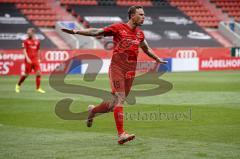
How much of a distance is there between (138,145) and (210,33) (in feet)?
130

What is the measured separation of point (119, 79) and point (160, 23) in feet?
122

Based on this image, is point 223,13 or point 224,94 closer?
point 224,94

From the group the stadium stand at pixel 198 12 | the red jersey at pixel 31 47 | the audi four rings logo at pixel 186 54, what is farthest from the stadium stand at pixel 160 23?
the red jersey at pixel 31 47

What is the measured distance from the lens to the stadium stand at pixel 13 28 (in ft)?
130

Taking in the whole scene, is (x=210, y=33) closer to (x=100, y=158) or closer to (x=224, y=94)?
(x=224, y=94)

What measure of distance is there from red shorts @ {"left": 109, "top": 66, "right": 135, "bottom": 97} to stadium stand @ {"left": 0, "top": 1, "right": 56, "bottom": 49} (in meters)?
29.0

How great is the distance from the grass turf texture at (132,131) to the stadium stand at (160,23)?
25512 millimetres

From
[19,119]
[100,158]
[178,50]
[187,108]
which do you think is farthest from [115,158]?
[178,50]

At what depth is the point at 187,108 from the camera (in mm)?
16078

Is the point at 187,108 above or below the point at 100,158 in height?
below

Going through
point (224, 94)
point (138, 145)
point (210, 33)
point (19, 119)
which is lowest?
point (210, 33)

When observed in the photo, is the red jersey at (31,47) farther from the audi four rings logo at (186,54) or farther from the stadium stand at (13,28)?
the audi four rings logo at (186,54)

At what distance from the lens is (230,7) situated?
52.6m

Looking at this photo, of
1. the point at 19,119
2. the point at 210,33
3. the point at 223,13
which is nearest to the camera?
the point at 19,119
